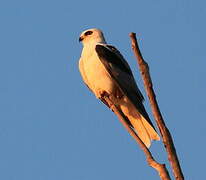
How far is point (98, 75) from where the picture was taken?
7.89 metres

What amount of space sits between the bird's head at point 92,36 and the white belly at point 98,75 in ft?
3.34

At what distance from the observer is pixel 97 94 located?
26.2 feet

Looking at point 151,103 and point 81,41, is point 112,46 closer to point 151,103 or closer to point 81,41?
point 81,41

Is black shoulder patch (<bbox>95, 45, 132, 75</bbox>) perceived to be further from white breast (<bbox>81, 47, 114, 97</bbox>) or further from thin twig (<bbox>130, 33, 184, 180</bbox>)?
thin twig (<bbox>130, 33, 184, 180</bbox>)

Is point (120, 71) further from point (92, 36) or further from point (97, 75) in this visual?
point (92, 36)

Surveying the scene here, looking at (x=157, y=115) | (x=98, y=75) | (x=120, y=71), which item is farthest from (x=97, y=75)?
(x=157, y=115)

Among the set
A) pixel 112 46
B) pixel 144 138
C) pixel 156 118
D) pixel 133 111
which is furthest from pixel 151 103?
pixel 112 46

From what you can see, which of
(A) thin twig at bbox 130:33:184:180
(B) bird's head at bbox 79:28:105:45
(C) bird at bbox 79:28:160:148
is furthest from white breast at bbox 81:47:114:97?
(A) thin twig at bbox 130:33:184:180

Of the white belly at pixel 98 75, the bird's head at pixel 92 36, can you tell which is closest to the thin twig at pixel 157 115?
the white belly at pixel 98 75

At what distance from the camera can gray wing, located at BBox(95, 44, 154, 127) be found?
25.3 ft

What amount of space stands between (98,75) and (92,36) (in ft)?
4.57

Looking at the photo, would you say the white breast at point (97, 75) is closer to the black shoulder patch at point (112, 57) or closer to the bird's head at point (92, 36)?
the black shoulder patch at point (112, 57)

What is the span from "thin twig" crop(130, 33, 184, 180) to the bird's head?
498 cm

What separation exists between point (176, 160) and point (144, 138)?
3.56 meters
